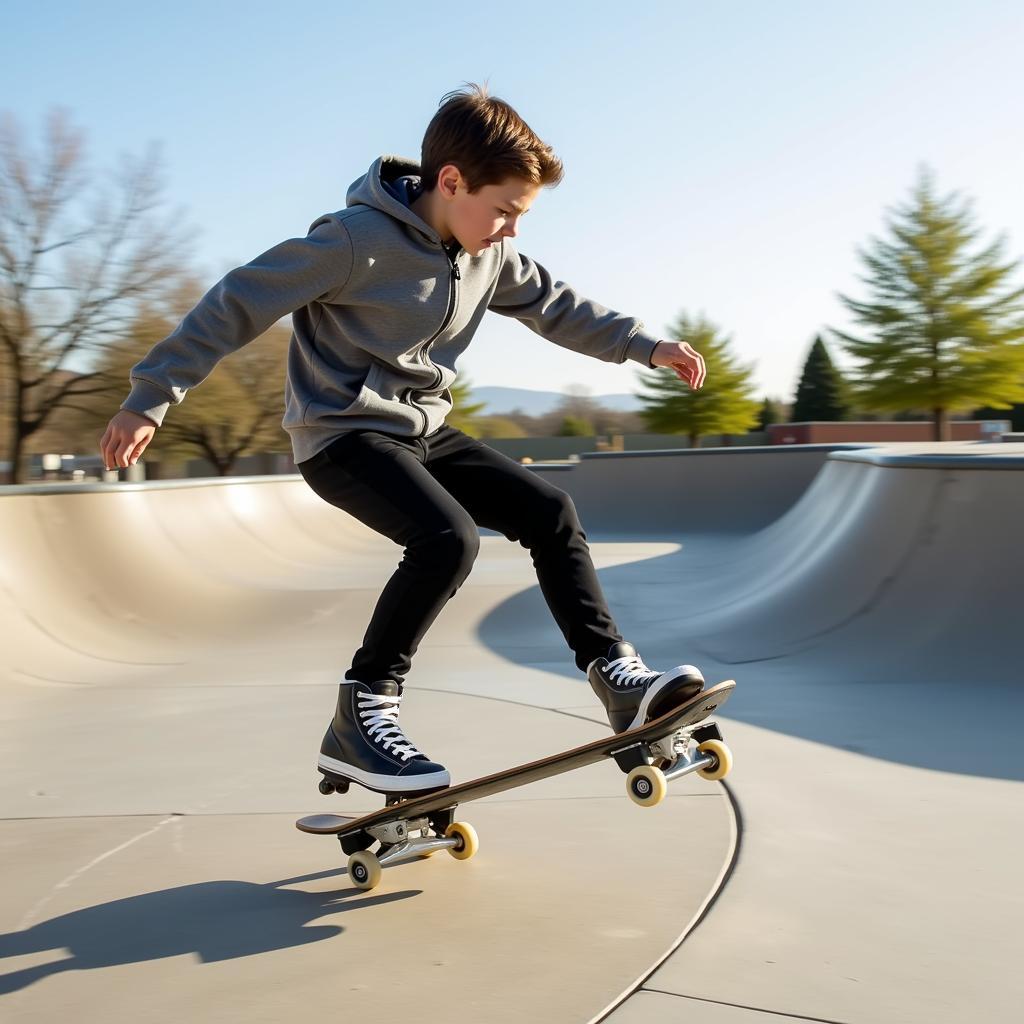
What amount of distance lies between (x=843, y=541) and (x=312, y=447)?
18.8 feet

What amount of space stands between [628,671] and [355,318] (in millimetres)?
1232

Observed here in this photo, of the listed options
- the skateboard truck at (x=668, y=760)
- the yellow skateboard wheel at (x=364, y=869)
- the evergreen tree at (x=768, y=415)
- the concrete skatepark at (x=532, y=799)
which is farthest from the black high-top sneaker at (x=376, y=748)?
the evergreen tree at (x=768, y=415)

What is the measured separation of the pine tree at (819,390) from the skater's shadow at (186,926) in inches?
2515

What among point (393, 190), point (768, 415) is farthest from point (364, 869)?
point (768, 415)

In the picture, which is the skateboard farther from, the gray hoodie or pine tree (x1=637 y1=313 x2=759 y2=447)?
pine tree (x1=637 y1=313 x2=759 y2=447)

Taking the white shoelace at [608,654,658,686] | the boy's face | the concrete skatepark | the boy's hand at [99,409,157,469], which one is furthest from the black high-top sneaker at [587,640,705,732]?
the boy's hand at [99,409,157,469]

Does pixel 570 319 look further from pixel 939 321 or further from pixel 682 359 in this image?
pixel 939 321

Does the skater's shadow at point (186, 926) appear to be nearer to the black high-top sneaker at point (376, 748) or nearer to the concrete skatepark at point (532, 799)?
the concrete skatepark at point (532, 799)

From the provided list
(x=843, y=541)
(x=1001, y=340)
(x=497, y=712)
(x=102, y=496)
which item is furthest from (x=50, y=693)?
(x=1001, y=340)

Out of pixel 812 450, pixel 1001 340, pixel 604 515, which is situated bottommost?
pixel 604 515

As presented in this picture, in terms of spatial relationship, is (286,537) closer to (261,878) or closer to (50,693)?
(50,693)

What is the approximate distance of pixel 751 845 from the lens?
3.24 meters

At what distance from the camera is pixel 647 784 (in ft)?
9.04

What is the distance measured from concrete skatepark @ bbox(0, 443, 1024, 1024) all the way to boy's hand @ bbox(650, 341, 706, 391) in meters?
1.41
